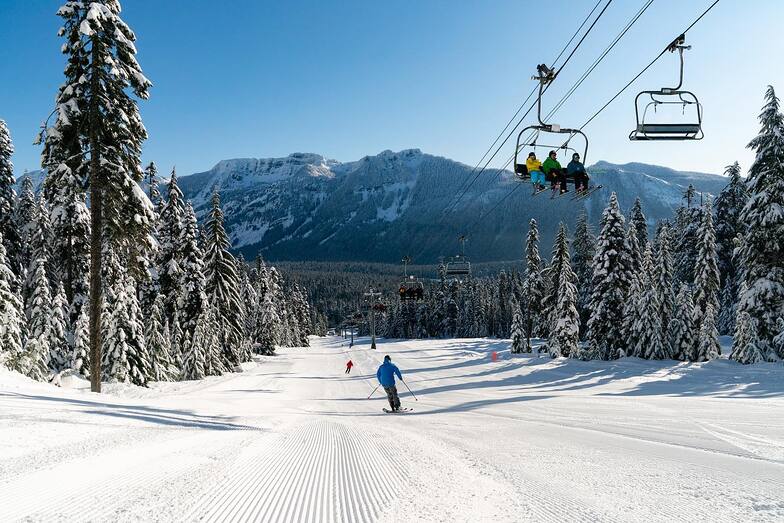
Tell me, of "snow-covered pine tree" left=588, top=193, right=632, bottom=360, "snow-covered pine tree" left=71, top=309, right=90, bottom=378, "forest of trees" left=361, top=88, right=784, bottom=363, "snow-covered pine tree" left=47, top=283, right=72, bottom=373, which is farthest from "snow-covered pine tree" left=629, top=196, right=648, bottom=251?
"snow-covered pine tree" left=47, top=283, right=72, bottom=373

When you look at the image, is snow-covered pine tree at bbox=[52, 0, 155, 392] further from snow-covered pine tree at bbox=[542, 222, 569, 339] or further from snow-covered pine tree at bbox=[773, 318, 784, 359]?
snow-covered pine tree at bbox=[542, 222, 569, 339]

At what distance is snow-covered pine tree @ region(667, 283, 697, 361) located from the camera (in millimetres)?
36531

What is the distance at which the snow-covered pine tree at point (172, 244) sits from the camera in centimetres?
3519

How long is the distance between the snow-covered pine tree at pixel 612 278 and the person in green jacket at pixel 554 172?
2805 cm

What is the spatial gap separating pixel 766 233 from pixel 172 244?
1564 inches

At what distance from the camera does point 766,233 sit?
28188 mm

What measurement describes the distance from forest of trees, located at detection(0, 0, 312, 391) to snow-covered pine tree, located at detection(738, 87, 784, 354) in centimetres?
3309

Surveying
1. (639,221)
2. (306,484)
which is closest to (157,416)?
(306,484)

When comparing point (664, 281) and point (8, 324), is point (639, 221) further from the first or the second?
point (8, 324)

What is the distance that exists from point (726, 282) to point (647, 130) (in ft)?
148

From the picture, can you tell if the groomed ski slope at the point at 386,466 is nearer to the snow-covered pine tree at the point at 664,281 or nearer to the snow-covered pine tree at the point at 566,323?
the snow-covered pine tree at the point at 664,281

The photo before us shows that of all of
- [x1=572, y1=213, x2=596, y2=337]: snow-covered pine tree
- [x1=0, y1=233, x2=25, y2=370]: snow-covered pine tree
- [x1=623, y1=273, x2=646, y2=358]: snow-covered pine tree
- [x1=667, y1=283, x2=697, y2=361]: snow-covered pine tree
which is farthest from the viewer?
[x1=572, y1=213, x2=596, y2=337]: snow-covered pine tree

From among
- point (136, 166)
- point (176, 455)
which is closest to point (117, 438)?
point (176, 455)

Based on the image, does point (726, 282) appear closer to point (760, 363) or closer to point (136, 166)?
point (760, 363)
